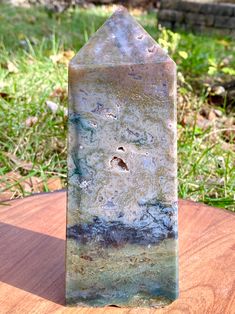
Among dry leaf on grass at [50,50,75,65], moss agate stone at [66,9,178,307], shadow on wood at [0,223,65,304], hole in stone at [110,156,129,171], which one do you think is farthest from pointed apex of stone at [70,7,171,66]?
dry leaf on grass at [50,50,75,65]

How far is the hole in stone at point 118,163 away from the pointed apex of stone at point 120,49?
16 cm

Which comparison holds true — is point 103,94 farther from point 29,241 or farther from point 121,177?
point 29,241

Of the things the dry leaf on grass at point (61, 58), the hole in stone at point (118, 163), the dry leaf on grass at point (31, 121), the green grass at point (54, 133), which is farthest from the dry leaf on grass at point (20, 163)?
the hole in stone at point (118, 163)

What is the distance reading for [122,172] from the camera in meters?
1.08

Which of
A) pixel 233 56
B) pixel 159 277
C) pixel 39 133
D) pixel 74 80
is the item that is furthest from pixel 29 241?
pixel 233 56

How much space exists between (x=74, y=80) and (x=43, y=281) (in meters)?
0.40

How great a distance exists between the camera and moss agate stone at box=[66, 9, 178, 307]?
104 centimetres

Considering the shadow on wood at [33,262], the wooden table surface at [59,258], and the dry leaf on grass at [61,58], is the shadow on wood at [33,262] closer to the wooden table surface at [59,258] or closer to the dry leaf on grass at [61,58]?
the wooden table surface at [59,258]

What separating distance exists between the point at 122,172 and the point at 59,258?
0.29 meters

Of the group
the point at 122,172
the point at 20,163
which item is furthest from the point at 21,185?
the point at 122,172

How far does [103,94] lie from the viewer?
105 cm

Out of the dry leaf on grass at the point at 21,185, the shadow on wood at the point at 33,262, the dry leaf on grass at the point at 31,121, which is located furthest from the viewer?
the dry leaf on grass at the point at 31,121

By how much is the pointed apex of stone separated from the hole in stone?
0.54 feet

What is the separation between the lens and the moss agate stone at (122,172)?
104 centimetres
